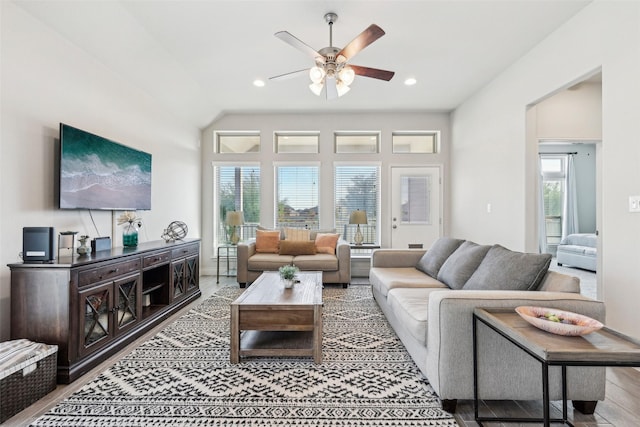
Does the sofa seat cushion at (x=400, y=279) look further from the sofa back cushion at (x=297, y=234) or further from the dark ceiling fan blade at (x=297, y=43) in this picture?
the dark ceiling fan blade at (x=297, y=43)

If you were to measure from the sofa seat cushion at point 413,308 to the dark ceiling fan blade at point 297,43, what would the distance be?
6.95 ft

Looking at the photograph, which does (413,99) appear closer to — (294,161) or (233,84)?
(294,161)

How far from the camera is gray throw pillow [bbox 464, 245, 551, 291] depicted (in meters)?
1.99

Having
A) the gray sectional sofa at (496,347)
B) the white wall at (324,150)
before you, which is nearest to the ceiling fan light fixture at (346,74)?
the gray sectional sofa at (496,347)

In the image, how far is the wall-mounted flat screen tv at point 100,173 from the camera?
99.7 inches

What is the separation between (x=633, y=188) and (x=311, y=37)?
3.04 m

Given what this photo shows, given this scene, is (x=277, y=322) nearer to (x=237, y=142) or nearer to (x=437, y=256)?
(x=437, y=256)

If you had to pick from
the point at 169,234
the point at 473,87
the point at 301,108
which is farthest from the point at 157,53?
the point at 473,87

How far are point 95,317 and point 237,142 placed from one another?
13.3ft

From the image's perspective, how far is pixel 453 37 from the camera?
10.5ft

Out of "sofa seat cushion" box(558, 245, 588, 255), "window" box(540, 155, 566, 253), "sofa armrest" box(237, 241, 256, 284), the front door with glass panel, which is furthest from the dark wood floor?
"window" box(540, 155, 566, 253)

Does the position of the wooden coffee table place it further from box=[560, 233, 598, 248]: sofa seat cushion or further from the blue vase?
box=[560, 233, 598, 248]: sofa seat cushion

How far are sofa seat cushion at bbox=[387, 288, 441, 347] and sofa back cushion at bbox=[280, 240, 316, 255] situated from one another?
2.22 metres

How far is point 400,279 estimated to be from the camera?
300cm
